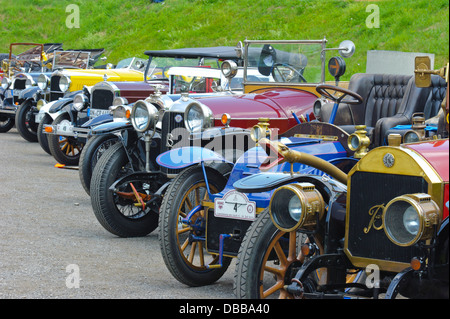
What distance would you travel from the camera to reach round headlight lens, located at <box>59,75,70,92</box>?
38.2ft

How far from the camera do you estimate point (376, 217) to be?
10.7ft

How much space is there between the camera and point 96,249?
554 centimetres

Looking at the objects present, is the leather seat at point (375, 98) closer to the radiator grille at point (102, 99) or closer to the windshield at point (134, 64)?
the radiator grille at point (102, 99)

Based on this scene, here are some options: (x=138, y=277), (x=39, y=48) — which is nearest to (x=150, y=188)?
(x=138, y=277)

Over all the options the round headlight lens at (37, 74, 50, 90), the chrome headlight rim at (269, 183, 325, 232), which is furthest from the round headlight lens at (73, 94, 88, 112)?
the chrome headlight rim at (269, 183, 325, 232)

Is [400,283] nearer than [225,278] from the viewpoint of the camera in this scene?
Yes

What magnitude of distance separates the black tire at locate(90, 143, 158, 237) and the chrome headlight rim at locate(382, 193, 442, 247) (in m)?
3.28

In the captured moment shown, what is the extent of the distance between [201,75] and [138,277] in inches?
185

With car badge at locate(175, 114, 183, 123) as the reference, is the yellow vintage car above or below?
above

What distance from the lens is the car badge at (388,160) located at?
3177mm

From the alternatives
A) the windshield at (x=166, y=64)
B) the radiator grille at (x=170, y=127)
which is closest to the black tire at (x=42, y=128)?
the windshield at (x=166, y=64)

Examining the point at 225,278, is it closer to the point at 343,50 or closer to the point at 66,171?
the point at 343,50

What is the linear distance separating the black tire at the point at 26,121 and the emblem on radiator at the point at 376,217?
9.77 meters

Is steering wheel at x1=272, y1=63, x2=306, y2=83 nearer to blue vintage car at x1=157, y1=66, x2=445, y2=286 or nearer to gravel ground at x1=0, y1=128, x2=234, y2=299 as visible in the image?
gravel ground at x1=0, y1=128, x2=234, y2=299
